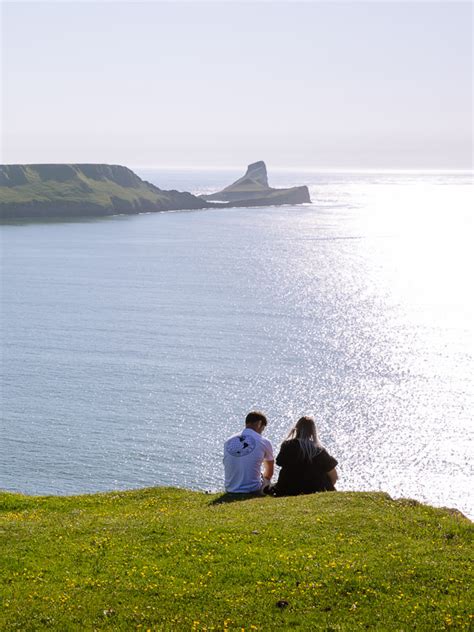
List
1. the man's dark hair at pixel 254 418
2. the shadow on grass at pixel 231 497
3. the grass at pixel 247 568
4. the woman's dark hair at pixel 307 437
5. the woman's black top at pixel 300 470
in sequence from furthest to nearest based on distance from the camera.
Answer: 1. the shadow on grass at pixel 231 497
2. the man's dark hair at pixel 254 418
3. the woman's black top at pixel 300 470
4. the woman's dark hair at pixel 307 437
5. the grass at pixel 247 568

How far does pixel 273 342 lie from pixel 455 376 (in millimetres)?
23639

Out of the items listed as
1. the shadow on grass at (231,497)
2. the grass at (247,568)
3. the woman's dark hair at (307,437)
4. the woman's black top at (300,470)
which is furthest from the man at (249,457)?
the grass at (247,568)

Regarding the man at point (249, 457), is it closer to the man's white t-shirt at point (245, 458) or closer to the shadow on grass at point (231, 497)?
the man's white t-shirt at point (245, 458)

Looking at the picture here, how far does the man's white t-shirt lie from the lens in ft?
64.3

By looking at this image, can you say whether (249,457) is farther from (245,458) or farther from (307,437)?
(307,437)

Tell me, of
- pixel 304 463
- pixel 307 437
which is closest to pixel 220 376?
pixel 304 463

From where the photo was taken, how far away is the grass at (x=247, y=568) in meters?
12.1

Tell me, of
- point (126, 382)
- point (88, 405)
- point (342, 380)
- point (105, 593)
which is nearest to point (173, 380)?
point (126, 382)

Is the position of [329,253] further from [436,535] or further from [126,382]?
[436,535]

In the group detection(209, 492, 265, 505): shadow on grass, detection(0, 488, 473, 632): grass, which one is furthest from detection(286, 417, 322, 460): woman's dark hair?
detection(209, 492, 265, 505): shadow on grass

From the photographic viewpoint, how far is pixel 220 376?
7894cm

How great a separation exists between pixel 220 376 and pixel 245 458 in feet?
194

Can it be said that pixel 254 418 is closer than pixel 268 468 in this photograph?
Yes

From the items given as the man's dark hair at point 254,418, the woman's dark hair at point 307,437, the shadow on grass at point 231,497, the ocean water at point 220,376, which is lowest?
the ocean water at point 220,376
